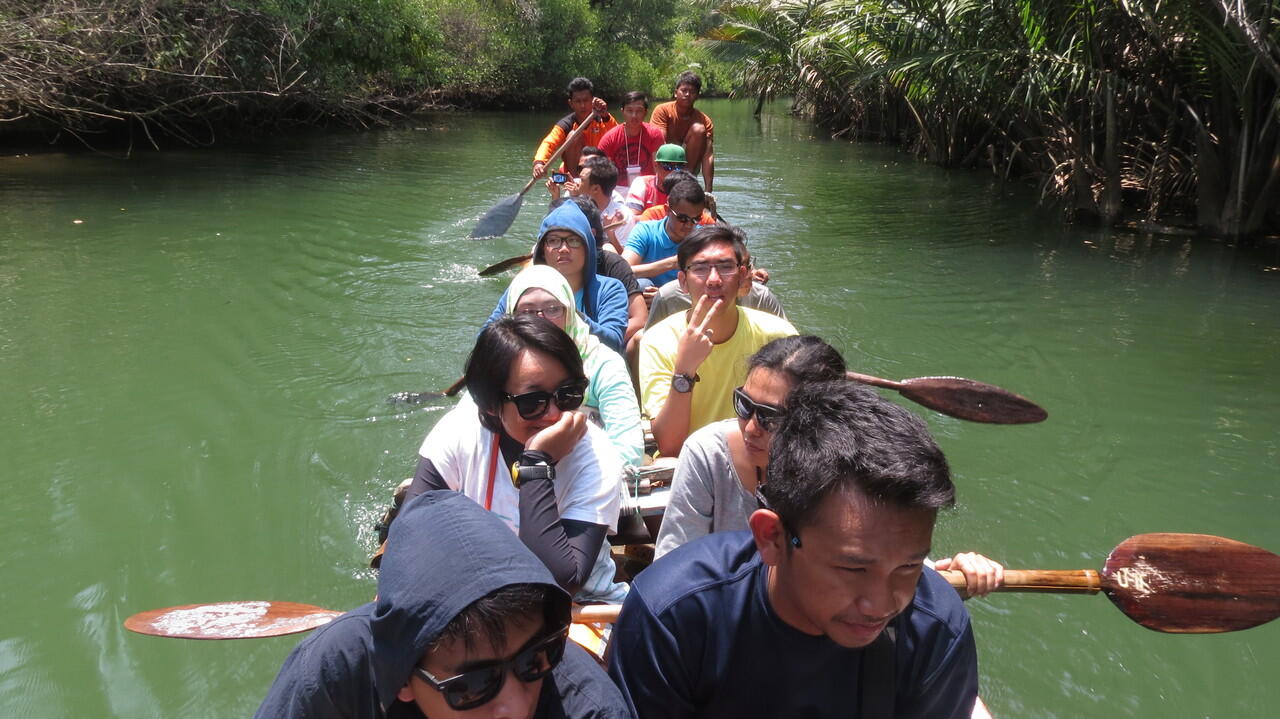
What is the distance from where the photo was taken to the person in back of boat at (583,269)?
15.0 feet

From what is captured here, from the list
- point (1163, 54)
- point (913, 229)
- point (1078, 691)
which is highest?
point (1163, 54)

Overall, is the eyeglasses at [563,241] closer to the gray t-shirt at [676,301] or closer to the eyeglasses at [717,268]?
the gray t-shirt at [676,301]

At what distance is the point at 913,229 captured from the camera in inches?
431

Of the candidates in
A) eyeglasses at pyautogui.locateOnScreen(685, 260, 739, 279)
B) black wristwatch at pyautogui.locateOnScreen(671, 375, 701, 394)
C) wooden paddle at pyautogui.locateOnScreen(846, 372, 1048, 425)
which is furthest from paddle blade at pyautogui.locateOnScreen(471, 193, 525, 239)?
black wristwatch at pyautogui.locateOnScreen(671, 375, 701, 394)

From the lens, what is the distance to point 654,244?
6059 mm

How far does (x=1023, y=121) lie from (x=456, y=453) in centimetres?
1153

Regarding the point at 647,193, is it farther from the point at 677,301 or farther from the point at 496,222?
the point at 677,301

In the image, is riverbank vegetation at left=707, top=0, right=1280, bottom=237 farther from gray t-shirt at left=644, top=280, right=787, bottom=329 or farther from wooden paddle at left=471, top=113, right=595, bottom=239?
gray t-shirt at left=644, top=280, right=787, bottom=329

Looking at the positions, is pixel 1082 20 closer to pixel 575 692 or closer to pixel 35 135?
pixel 575 692

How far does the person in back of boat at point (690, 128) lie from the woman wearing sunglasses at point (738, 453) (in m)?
6.83

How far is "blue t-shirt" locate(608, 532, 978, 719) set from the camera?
162 cm

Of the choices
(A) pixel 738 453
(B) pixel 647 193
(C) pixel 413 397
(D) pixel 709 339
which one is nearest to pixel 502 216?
(B) pixel 647 193

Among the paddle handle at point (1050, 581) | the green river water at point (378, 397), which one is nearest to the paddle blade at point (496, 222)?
the green river water at point (378, 397)

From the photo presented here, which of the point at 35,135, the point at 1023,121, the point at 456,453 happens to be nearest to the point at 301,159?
the point at 35,135
